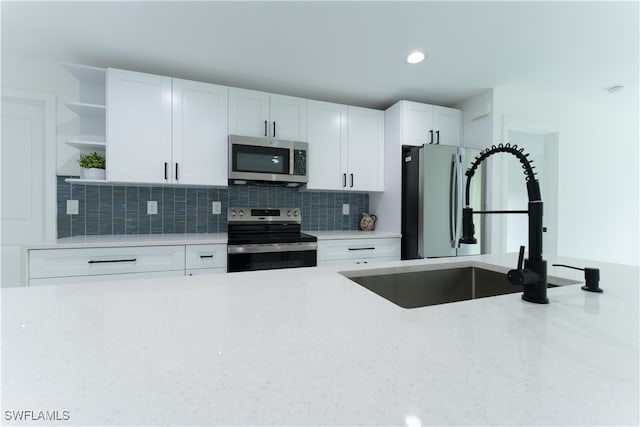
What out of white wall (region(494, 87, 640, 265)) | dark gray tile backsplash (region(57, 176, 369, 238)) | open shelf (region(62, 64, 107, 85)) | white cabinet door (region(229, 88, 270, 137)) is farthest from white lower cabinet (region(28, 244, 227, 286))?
white wall (region(494, 87, 640, 265))

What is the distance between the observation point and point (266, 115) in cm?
268

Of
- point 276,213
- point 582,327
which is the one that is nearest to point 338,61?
point 276,213

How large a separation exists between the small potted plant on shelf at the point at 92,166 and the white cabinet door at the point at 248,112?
3.51ft

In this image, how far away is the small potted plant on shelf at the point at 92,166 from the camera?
225cm

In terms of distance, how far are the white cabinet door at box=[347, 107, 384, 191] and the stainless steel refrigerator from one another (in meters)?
0.39

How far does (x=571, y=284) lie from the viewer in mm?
935

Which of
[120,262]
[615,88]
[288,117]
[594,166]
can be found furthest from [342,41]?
[594,166]

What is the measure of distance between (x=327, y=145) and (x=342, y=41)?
1032 millimetres

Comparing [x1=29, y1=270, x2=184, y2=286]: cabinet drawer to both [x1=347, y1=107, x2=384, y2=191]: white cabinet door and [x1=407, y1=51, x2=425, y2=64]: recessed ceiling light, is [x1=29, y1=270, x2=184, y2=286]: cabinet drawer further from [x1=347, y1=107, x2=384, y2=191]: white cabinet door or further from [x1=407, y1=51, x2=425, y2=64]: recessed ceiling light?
[x1=407, y1=51, x2=425, y2=64]: recessed ceiling light

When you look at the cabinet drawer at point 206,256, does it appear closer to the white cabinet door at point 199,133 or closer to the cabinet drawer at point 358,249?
the white cabinet door at point 199,133

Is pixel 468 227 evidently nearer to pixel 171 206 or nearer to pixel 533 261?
pixel 533 261

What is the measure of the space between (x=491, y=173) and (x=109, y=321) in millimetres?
3305

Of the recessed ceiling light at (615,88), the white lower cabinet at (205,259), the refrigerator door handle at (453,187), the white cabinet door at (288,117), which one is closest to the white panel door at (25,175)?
the white lower cabinet at (205,259)

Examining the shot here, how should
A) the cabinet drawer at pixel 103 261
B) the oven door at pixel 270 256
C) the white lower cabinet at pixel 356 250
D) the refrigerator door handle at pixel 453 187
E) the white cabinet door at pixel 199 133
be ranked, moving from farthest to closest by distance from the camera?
the refrigerator door handle at pixel 453 187 → the white lower cabinet at pixel 356 250 → the white cabinet door at pixel 199 133 → the oven door at pixel 270 256 → the cabinet drawer at pixel 103 261
